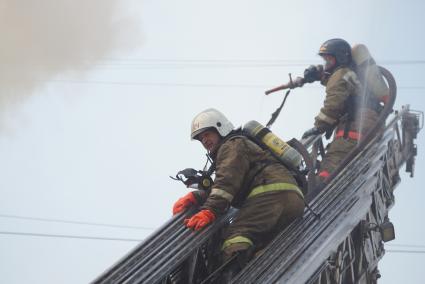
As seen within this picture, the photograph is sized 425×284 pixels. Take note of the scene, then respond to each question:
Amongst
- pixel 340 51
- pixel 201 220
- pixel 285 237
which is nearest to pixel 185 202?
pixel 201 220

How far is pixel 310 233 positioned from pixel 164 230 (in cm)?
119

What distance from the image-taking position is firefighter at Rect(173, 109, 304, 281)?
5.68 metres

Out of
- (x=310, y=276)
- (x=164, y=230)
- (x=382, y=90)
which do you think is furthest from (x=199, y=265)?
(x=382, y=90)

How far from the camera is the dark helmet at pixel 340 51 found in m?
9.09

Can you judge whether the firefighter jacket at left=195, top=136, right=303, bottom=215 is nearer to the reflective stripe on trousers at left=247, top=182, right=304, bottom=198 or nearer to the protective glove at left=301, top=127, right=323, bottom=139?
the reflective stripe on trousers at left=247, top=182, right=304, bottom=198

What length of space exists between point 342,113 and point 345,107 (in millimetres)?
79

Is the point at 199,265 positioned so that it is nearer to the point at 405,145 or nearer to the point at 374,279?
the point at 374,279

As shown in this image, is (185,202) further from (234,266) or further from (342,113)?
(342,113)

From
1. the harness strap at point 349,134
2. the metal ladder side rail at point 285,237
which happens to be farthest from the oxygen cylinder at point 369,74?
the metal ladder side rail at point 285,237

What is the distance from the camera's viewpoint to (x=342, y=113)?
886 cm

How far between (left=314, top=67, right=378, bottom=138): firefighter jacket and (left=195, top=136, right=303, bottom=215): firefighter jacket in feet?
8.97

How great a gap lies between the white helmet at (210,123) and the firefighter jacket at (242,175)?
4.9 inches

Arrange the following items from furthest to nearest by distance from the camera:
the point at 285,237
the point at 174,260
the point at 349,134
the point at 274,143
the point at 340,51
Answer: the point at 340,51 < the point at 349,134 < the point at 274,143 < the point at 285,237 < the point at 174,260

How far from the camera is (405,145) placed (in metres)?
9.43
